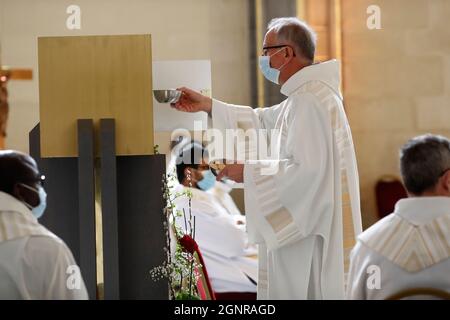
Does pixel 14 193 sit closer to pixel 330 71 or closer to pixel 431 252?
pixel 431 252

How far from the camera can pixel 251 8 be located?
10.3 meters

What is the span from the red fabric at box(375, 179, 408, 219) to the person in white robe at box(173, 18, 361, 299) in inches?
184

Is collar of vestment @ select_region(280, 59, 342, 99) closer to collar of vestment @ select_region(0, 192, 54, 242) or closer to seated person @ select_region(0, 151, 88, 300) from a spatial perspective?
seated person @ select_region(0, 151, 88, 300)

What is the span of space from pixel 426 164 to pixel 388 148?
6.45 m

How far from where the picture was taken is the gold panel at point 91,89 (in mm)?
4012

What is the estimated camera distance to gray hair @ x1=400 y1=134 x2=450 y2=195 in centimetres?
353

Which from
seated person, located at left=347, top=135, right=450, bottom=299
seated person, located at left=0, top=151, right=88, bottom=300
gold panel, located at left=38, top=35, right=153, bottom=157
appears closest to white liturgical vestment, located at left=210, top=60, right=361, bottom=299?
gold panel, located at left=38, top=35, right=153, bottom=157

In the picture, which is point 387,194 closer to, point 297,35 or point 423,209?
point 297,35

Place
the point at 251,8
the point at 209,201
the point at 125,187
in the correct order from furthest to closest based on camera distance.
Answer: the point at 251,8 < the point at 209,201 < the point at 125,187

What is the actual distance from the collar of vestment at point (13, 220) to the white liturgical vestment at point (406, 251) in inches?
46.1

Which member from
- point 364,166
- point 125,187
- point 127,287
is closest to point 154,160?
point 125,187

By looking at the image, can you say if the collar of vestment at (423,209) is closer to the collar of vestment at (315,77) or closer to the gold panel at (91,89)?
the gold panel at (91,89)

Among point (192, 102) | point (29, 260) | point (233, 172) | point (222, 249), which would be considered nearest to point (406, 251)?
point (233, 172)

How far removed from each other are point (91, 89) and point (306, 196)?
1110 mm
